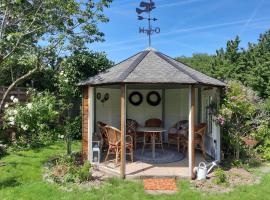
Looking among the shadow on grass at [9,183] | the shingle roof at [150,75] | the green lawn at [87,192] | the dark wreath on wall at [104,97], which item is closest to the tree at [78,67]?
the dark wreath on wall at [104,97]

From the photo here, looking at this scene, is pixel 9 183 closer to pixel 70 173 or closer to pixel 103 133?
pixel 70 173

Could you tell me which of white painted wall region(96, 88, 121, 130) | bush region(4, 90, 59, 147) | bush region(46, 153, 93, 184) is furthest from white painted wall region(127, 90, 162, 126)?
bush region(46, 153, 93, 184)

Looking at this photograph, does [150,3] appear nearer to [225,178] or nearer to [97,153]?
[97,153]

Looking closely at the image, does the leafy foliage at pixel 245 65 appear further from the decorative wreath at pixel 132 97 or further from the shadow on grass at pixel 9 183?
the shadow on grass at pixel 9 183

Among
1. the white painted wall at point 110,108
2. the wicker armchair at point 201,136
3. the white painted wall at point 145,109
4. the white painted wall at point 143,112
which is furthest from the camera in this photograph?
the white painted wall at point 143,112

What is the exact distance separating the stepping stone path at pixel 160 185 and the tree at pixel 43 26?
490 cm

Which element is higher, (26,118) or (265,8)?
(265,8)

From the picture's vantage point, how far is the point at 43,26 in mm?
8531

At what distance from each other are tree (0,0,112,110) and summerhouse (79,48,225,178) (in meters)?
1.68

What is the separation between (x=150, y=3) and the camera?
9500 mm

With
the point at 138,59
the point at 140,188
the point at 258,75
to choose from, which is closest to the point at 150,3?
the point at 138,59

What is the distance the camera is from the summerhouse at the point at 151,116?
727 centimetres

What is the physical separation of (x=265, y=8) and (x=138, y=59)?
740cm

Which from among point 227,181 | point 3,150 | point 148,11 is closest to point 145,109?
point 148,11
